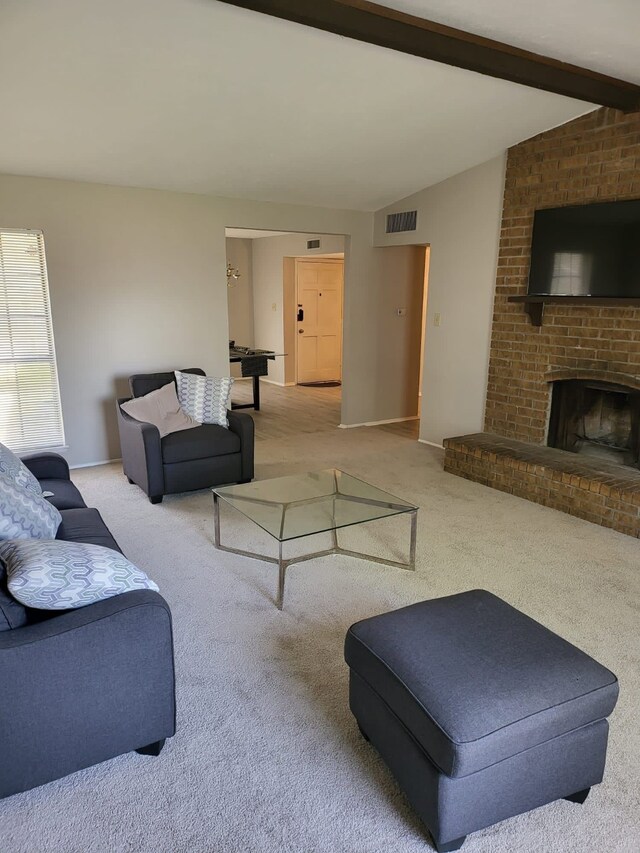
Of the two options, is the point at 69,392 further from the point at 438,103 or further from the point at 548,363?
the point at 548,363

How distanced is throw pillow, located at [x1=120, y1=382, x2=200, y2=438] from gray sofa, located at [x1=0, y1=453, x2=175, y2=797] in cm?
264

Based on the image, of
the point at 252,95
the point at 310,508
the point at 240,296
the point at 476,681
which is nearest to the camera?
the point at 476,681

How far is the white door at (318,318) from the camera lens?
347 inches

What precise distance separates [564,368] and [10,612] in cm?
407

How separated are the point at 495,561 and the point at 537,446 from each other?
1.69m

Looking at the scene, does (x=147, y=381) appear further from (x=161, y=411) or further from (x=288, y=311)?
(x=288, y=311)

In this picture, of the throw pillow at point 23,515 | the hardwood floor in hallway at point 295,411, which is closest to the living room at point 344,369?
the hardwood floor in hallway at point 295,411

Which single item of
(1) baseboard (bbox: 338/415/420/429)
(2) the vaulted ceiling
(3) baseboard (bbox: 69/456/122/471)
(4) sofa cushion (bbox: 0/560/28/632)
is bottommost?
(3) baseboard (bbox: 69/456/122/471)

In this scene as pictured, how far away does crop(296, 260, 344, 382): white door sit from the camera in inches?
347

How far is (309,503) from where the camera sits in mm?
3289

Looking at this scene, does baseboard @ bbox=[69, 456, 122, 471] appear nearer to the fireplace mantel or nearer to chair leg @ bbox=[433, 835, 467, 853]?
the fireplace mantel

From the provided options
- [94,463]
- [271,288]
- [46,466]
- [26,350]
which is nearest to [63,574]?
[46,466]

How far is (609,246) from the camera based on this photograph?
156 inches

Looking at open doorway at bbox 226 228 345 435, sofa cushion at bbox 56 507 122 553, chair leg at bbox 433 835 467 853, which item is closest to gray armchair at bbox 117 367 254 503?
sofa cushion at bbox 56 507 122 553
